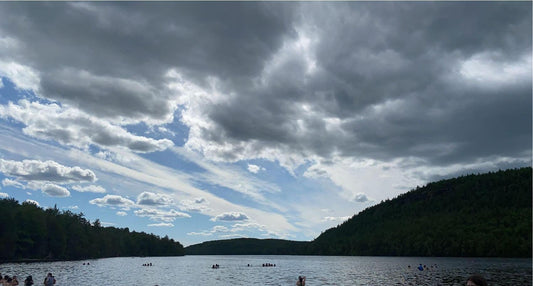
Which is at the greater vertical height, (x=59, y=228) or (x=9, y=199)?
(x=9, y=199)

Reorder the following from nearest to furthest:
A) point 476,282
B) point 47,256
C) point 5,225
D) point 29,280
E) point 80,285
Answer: point 476,282
point 29,280
point 80,285
point 5,225
point 47,256

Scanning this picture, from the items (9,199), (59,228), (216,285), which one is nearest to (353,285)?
(216,285)

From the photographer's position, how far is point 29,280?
Answer: 202 ft

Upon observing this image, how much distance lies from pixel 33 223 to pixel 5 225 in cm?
2802

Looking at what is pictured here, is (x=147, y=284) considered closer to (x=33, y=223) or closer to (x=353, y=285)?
(x=353, y=285)

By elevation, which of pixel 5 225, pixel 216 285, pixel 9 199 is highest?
pixel 9 199

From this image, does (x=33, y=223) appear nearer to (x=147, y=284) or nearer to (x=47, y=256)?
(x=47, y=256)

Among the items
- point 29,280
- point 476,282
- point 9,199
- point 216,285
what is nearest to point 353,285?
point 216,285

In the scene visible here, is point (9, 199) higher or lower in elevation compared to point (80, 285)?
higher

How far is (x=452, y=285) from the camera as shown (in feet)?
262

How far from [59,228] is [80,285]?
410 ft

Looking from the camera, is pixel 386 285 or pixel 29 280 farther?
pixel 386 285

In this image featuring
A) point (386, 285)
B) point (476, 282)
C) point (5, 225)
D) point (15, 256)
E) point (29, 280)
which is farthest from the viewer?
point (15, 256)

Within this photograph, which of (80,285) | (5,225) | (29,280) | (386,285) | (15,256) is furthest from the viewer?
(15,256)
